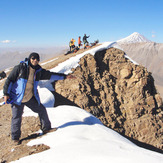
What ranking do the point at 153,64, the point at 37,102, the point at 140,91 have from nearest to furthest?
the point at 37,102 < the point at 140,91 < the point at 153,64

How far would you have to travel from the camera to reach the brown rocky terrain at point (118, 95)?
11.0 metres

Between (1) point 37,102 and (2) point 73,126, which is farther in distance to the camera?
(2) point 73,126

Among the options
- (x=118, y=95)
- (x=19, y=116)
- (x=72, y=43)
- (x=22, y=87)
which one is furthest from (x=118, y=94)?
(x=22, y=87)

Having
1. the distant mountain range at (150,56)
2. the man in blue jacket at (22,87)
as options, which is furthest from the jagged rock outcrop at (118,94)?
the distant mountain range at (150,56)

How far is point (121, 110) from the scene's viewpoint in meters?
12.8

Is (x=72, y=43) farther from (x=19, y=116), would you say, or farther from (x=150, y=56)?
(x=150, y=56)

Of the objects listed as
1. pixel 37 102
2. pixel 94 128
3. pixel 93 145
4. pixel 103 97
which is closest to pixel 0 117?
pixel 37 102

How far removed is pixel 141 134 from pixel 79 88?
585 centimetres

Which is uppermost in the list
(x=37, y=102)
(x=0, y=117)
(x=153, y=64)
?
(x=37, y=102)

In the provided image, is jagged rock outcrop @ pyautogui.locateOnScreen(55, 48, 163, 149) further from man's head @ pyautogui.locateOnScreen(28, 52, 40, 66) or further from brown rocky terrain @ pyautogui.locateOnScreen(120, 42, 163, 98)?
brown rocky terrain @ pyautogui.locateOnScreen(120, 42, 163, 98)

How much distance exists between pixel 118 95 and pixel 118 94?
87mm

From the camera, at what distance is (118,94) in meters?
13.4

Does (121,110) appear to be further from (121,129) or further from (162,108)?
(162,108)

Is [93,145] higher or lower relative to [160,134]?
higher
